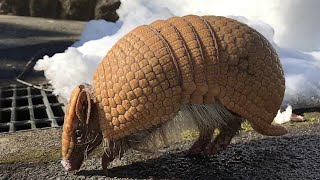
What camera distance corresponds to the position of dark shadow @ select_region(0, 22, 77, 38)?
28.7 ft

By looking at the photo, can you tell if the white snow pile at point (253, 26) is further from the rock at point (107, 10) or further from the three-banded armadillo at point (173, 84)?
the rock at point (107, 10)

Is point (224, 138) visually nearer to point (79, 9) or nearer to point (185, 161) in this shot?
point (185, 161)

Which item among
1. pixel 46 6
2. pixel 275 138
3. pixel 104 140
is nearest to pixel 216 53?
pixel 104 140

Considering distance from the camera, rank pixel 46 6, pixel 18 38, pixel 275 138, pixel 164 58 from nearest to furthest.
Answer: pixel 164 58 < pixel 275 138 < pixel 18 38 < pixel 46 6

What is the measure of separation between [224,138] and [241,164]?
216 millimetres

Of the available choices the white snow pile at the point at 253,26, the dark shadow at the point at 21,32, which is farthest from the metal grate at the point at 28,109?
the dark shadow at the point at 21,32

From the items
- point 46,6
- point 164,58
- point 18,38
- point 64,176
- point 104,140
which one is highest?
point 46,6

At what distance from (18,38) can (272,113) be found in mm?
6006

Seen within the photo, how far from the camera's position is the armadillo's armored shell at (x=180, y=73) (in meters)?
3.08

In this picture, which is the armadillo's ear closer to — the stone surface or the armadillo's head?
the armadillo's head

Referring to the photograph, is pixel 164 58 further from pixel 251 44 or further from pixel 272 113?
pixel 272 113

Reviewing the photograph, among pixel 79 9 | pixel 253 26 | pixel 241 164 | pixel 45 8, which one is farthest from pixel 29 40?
pixel 241 164

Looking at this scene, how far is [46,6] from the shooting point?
1083 cm

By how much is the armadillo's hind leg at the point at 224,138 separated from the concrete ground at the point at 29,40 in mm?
3051
